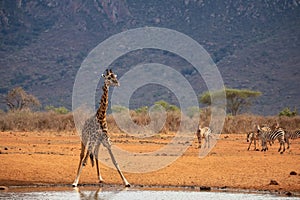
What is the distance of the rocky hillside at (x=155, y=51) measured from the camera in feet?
229

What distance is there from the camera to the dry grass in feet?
126

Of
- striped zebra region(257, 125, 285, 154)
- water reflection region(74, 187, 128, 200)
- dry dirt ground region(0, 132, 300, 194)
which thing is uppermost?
striped zebra region(257, 125, 285, 154)

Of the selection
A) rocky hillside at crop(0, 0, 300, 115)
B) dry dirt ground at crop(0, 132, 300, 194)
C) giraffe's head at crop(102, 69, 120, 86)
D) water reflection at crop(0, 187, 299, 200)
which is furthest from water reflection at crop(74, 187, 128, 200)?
rocky hillside at crop(0, 0, 300, 115)

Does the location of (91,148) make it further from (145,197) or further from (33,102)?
(33,102)

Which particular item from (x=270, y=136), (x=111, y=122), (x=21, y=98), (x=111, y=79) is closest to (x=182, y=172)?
(x=111, y=79)

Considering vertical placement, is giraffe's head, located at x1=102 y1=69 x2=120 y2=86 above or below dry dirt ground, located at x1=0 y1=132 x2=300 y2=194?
above

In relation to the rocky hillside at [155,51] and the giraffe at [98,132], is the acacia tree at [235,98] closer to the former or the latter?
the rocky hillside at [155,51]

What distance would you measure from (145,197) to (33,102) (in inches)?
1567

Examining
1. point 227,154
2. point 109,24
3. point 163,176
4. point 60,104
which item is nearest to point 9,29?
point 109,24

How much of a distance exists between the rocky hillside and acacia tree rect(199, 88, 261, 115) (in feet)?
18.5

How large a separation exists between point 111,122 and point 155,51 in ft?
125

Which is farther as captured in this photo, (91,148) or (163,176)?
(163,176)

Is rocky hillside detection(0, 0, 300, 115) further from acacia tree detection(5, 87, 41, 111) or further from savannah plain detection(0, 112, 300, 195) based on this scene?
savannah plain detection(0, 112, 300, 195)

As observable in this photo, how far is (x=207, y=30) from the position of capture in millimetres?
81812
